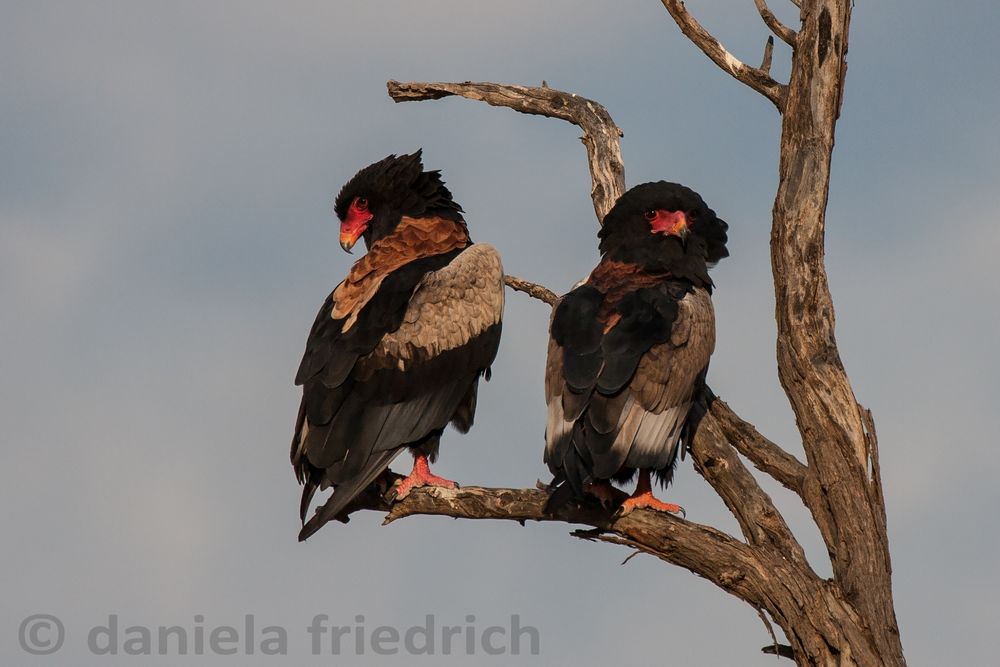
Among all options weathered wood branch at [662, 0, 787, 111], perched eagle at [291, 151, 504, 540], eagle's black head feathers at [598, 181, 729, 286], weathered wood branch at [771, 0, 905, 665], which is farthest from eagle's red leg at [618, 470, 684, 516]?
weathered wood branch at [662, 0, 787, 111]

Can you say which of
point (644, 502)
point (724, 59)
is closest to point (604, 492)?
point (644, 502)

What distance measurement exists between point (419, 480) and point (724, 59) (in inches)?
134

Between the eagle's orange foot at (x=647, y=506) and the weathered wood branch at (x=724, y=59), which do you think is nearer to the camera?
the eagle's orange foot at (x=647, y=506)

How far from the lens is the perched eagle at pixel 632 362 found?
7.34 metres

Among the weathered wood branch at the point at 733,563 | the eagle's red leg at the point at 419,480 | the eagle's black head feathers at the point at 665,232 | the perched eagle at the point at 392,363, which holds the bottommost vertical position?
the weathered wood branch at the point at 733,563

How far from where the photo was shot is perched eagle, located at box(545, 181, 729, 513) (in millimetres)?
7336

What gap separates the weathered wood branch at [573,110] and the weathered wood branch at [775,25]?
1709 millimetres

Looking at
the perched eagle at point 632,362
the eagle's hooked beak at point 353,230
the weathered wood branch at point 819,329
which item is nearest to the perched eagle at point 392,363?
the eagle's hooked beak at point 353,230

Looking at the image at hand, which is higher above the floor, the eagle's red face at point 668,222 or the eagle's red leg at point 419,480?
the eagle's red face at point 668,222

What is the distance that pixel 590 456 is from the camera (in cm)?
724

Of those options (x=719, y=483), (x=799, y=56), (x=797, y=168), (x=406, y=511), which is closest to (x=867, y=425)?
(x=719, y=483)

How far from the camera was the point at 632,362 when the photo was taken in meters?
7.51

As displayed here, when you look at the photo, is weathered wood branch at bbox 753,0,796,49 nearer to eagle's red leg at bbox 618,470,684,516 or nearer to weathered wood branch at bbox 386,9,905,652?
weathered wood branch at bbox 386,9,905,652

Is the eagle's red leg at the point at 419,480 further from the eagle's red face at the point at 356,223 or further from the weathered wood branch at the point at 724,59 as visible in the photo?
the weathered wood branch at the point at 724,59
